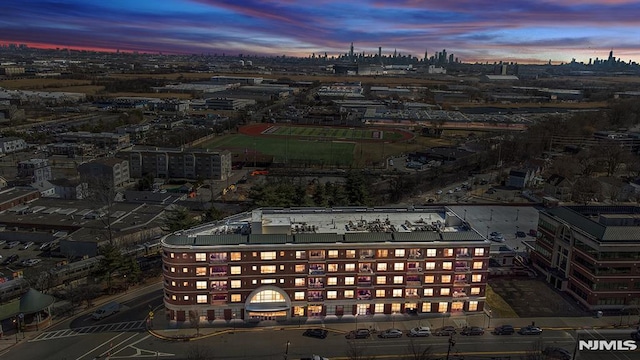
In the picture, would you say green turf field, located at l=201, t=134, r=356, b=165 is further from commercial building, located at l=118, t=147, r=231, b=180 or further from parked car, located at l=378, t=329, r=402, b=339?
parked car, located at l=378, t=329, r=402, b=339

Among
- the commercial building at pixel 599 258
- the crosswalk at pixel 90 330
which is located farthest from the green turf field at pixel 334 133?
the crosswalk at pixel 90 330

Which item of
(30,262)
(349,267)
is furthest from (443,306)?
(30,262)

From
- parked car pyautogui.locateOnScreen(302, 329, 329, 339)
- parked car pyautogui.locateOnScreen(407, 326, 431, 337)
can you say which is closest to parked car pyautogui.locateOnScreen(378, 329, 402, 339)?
parked car pyautogui.locateOnScreen(407, 326, 431, 337)

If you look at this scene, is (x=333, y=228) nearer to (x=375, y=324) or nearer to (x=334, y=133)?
(x=375, y=324)

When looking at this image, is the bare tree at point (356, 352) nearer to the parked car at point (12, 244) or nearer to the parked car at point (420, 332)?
the parked car at point (420, 332)

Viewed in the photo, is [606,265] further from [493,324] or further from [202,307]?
[202,307]
